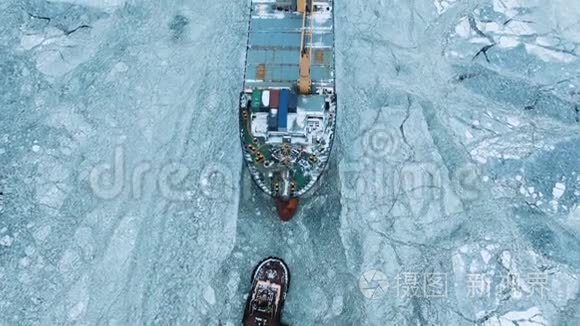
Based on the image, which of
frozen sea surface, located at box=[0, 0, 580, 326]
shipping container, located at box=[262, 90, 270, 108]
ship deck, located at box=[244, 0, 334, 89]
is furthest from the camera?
ship deck, located at box=[244, 0, 334, 89]

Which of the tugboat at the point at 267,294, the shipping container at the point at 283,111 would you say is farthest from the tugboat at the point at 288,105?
the tugboat at the point at 267,294

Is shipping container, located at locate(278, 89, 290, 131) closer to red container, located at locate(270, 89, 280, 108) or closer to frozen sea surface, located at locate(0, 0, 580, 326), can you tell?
red container, located at locate(270, 89, 280, 108)

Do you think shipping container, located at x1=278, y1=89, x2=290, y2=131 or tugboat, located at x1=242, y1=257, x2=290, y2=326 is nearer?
tugboat, located at x1=242, y1=257, x2=290, y2=326

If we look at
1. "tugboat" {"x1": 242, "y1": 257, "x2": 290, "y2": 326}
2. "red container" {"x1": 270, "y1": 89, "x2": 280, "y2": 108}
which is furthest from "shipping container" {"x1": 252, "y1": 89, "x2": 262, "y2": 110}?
"tugboat" {"x1": 242, "y1": 257, "x2": 290, "y2": 326}

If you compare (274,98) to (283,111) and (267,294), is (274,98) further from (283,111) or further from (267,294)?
(267,294)

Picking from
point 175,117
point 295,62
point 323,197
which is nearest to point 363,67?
point 295,62

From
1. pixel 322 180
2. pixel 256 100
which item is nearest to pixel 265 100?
pixel 256 100
